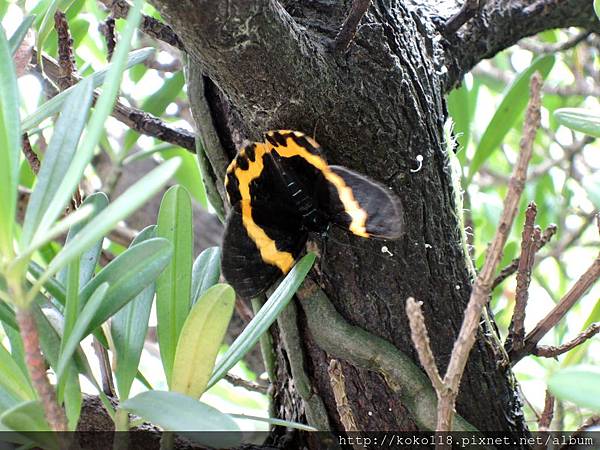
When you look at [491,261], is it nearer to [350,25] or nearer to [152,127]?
[350,25]

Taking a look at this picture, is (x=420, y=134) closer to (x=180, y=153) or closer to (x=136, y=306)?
(x=136, y=306)

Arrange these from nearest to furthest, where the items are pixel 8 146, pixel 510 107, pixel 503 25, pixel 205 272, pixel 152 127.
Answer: pixel 8 146
pixel 205 272
pixel 152 127
pixel 503 25
pixel 510 107

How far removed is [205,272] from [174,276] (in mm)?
71

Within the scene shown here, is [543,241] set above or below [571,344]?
above

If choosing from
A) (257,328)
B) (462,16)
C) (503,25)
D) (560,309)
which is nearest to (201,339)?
(257,328)

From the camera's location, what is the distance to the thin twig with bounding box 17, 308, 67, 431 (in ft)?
1.34

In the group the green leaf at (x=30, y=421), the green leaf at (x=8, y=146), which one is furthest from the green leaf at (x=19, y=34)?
the green leaf at (x=30, y=421)

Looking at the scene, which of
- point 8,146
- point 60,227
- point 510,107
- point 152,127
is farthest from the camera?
point 510,107

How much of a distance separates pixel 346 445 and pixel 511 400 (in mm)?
178

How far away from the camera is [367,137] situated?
615 millimetres

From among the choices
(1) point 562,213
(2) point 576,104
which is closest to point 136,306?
(1) point 562,213

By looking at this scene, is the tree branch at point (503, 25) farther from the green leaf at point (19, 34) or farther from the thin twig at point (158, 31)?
the green leaf at point (19, 34)

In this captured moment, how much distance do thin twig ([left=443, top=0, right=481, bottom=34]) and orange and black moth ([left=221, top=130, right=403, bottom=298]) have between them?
32 centimetres

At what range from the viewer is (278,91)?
57 cm
